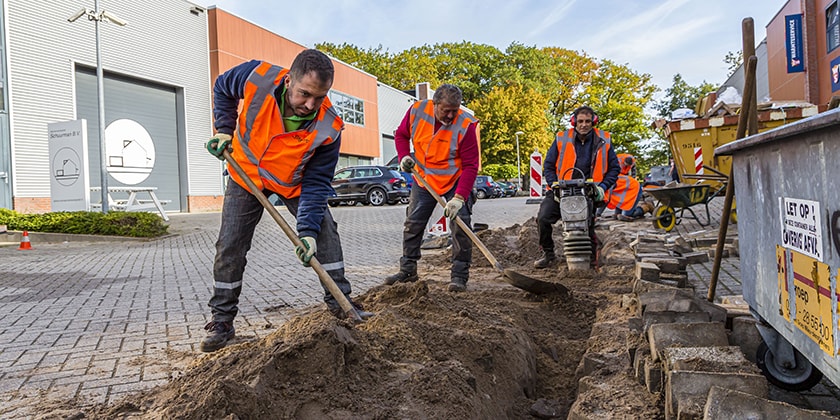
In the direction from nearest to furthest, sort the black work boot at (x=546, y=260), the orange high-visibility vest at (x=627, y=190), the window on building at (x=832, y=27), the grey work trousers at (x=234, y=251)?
the grey work trousers at (x=234, y=251), the black work boot at (x=546, y=260), the orange high-visibility vest at (x=627, y=190), the window on building at (x=832, y=27)

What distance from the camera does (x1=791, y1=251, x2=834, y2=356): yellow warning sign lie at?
2.04 metres

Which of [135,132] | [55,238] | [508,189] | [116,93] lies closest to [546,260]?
[55,238]

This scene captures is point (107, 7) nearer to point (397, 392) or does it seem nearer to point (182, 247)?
point (182, 247)

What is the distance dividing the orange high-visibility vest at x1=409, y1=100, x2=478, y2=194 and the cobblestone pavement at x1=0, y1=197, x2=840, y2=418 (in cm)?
129

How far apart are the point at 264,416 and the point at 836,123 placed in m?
2.01

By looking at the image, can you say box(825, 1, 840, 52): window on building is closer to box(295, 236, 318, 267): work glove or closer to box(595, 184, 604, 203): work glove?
box(595, 184, 604, 203): work glove

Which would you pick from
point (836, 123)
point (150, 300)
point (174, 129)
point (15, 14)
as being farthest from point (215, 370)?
point (174, 129)

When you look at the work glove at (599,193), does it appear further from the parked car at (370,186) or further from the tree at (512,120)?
the tree at (512,120)

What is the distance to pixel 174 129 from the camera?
23.0 metres

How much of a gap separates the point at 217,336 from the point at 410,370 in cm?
152

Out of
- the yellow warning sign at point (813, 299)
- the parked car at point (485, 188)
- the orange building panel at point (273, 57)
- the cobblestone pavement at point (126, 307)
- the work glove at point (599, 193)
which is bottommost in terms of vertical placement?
the cobblestone pavement at point (126, 307)

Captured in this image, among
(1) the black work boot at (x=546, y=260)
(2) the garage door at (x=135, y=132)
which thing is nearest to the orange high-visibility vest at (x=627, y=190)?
(1) the black work boot at (x=546, y=260)

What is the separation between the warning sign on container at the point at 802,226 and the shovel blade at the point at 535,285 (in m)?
2.25

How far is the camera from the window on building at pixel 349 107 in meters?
32.7
